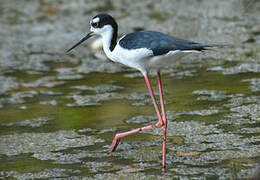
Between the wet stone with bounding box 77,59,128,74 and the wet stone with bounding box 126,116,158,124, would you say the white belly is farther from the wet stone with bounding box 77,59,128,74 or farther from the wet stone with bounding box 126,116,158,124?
the wet stone with bounding box 77,59,128,74

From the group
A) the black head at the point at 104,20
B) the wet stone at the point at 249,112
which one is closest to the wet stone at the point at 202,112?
the wet stone at the point at 249,112

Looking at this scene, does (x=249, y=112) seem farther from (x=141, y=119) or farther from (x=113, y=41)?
(x=113, y=41)

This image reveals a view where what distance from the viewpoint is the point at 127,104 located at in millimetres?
6664

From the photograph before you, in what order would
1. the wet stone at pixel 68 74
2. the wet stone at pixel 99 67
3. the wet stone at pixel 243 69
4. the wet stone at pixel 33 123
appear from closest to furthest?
the wet stone at pixel 33 123
the wet stone at pixel 243 69
the wet stone at pixel 68 74
the wet stone at pixel 99 67

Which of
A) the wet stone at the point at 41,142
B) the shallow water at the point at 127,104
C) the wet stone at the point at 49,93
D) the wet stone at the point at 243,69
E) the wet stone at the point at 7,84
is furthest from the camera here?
the wet stone at the point at 7,84

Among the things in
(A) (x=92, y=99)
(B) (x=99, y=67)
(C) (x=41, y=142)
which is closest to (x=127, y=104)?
(A) (x=92, y=99)

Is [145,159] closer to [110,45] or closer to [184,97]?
[110,45]

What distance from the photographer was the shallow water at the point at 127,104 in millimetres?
4973

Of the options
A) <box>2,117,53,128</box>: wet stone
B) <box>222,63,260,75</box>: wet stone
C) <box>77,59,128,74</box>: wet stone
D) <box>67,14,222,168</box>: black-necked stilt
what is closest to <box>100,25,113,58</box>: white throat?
<box>67,14,222,168</box>: black-necked stilt

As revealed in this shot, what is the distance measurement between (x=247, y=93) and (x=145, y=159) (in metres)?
1.92

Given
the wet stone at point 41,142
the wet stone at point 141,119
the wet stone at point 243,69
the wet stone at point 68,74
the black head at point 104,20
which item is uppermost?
the black head at point 104,20

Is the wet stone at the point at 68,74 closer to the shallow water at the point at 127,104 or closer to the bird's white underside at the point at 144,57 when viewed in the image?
the shallow water at the point at 127,104

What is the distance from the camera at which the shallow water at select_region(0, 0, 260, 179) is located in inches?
196

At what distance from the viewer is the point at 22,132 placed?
237 inches
